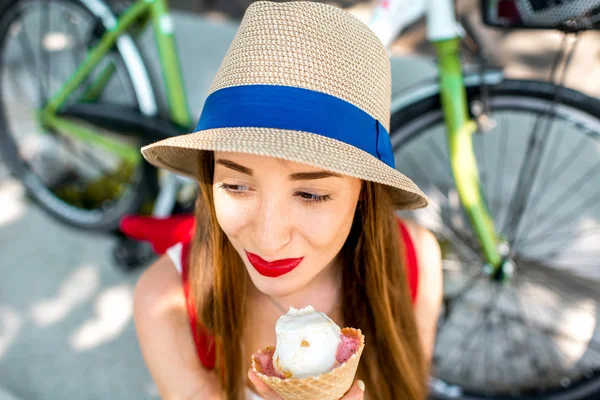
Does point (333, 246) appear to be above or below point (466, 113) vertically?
below

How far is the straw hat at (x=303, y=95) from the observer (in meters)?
1.08

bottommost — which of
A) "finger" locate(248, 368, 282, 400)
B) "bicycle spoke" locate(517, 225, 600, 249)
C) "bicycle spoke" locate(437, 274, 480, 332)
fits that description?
"bicycle spoke" locate(437, 274, 480, 332)

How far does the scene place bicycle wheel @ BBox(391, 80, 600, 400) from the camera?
209cm

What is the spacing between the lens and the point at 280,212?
1160mm

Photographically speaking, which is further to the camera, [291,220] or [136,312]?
[136,312]

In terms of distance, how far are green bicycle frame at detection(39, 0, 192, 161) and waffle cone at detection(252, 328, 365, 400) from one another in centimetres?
151

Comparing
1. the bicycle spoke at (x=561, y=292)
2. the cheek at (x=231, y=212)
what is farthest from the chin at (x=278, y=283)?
the bicycle spoke at (x=561, y=292)

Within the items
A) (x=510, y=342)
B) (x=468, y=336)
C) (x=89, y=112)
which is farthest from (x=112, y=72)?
(x=510, y=342)

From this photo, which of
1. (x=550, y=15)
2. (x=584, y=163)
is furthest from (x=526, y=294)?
(x=550, y=15)

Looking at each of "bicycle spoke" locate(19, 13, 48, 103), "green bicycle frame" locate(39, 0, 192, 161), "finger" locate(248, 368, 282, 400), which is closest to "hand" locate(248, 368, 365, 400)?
"finger" locate(248, 368, 282, 400)

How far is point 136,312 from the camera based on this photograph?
1.49 meters

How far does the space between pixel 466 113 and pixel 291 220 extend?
1.08 meters

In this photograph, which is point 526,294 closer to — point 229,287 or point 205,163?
point 229,287

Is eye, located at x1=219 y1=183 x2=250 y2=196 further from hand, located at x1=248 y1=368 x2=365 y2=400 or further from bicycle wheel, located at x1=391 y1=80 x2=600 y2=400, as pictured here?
bicycle wheel, located at x1=391 y1=80 x2=600 y2=400
